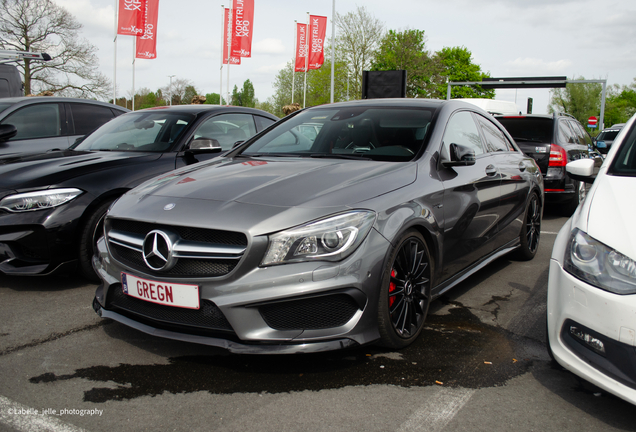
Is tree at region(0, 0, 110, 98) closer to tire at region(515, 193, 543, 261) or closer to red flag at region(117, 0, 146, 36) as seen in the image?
red flag at region(117, 0, 146, 36)

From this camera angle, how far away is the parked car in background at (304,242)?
8.20 ft

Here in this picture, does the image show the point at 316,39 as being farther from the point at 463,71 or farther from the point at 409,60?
the point at 463,71

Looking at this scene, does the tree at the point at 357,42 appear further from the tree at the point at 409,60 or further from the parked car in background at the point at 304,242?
the parked car in background at the point at 304,242

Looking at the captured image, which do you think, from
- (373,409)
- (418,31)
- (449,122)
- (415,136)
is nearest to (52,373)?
(373,409)

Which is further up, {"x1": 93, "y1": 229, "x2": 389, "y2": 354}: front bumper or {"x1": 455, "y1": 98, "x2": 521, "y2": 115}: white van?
{"x1": 455, "y1": 98, "x2": 521, "y2": 115}: white van

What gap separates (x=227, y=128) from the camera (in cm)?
580

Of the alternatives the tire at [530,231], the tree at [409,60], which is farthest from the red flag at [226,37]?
the tire at [530,231]

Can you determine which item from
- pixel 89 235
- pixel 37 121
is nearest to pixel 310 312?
pixel 89 235

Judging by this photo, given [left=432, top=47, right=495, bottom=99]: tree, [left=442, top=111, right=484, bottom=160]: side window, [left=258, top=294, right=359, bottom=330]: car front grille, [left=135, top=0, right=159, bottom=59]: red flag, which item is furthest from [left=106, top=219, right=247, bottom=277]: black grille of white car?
[left=432, top=47, right=495, bottom=99]: tree

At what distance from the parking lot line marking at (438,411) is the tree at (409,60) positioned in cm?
4330

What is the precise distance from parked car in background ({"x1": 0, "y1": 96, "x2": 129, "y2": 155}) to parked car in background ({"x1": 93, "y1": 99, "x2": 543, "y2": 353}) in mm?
3827

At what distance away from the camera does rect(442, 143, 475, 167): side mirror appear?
11.4 feet

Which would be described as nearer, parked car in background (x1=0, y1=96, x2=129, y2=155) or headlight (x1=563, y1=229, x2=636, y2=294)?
headlight (x1=563, y1=229, x2=636, y2=294)

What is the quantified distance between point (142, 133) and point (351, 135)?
96.4 inches
